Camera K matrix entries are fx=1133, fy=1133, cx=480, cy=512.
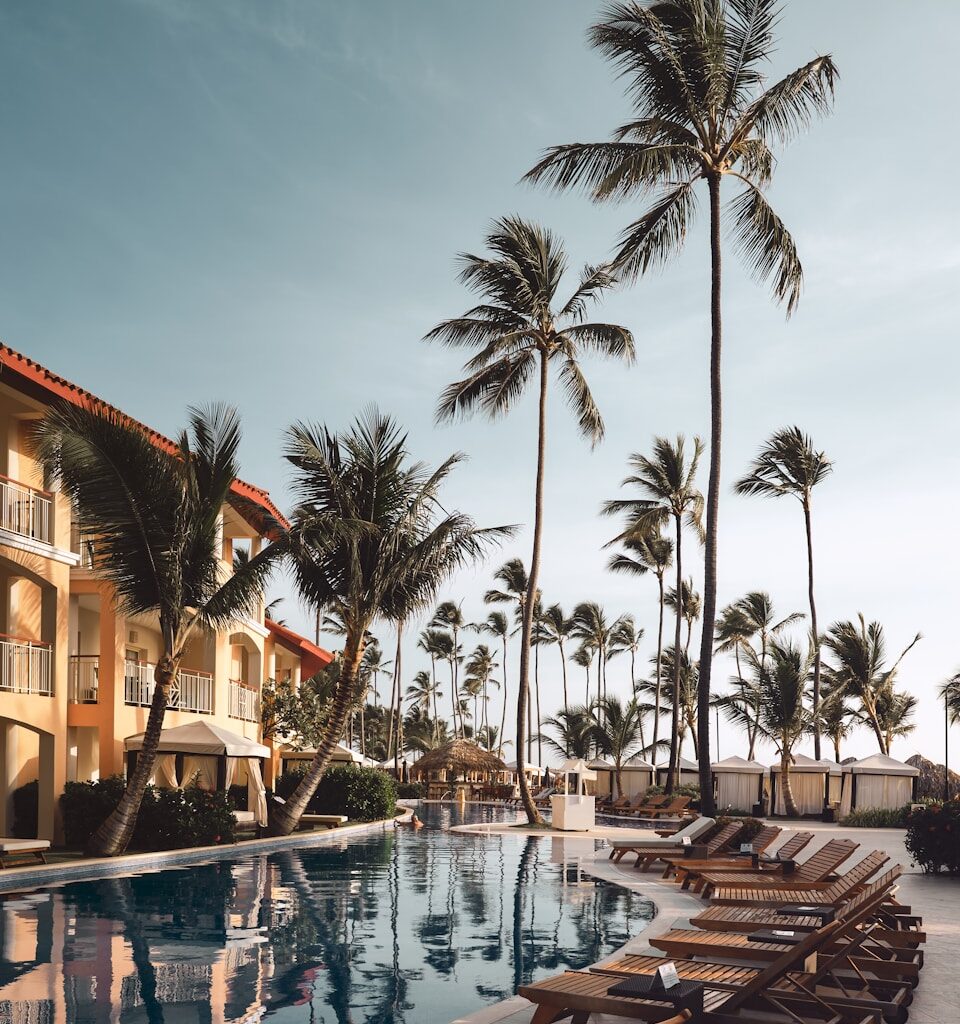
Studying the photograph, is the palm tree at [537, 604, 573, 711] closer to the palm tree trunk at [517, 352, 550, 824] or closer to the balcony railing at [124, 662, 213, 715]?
the palm tree trunk at [517, 352, 550, 824]

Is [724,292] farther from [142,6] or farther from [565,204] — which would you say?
[142,6]

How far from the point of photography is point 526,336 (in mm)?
29531

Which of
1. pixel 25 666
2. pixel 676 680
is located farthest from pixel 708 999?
pixel 676 680

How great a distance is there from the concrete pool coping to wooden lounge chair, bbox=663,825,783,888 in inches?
309

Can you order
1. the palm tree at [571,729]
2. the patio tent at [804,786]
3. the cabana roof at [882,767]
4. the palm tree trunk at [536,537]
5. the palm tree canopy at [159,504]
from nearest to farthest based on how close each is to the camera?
the palm tree canopy at [159,504]
the palm tree trunk at [536,537]
the cabana roof at [882,767]
the patio tent at [804,786]
the palm tree at [571,729]

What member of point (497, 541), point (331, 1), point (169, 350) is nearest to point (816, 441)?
point (497, 541)

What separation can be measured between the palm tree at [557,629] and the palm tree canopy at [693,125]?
4813 centimetres

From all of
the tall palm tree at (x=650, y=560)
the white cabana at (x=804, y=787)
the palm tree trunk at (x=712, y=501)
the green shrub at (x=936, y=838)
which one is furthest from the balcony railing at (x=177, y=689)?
the white cabana at (x=804, y=787)

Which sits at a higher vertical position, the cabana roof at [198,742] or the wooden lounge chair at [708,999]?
the cabana roof at [198,742]

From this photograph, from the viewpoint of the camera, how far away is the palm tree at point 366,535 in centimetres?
2356

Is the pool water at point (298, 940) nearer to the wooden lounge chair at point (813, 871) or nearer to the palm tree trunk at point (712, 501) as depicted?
the wooden lounge chair at point (813, 871)

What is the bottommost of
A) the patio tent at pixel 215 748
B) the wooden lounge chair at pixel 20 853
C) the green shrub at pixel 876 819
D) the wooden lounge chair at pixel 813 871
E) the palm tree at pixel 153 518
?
the green shrub at pixel 876 819

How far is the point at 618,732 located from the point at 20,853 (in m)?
31.8

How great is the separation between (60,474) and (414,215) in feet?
26.4
